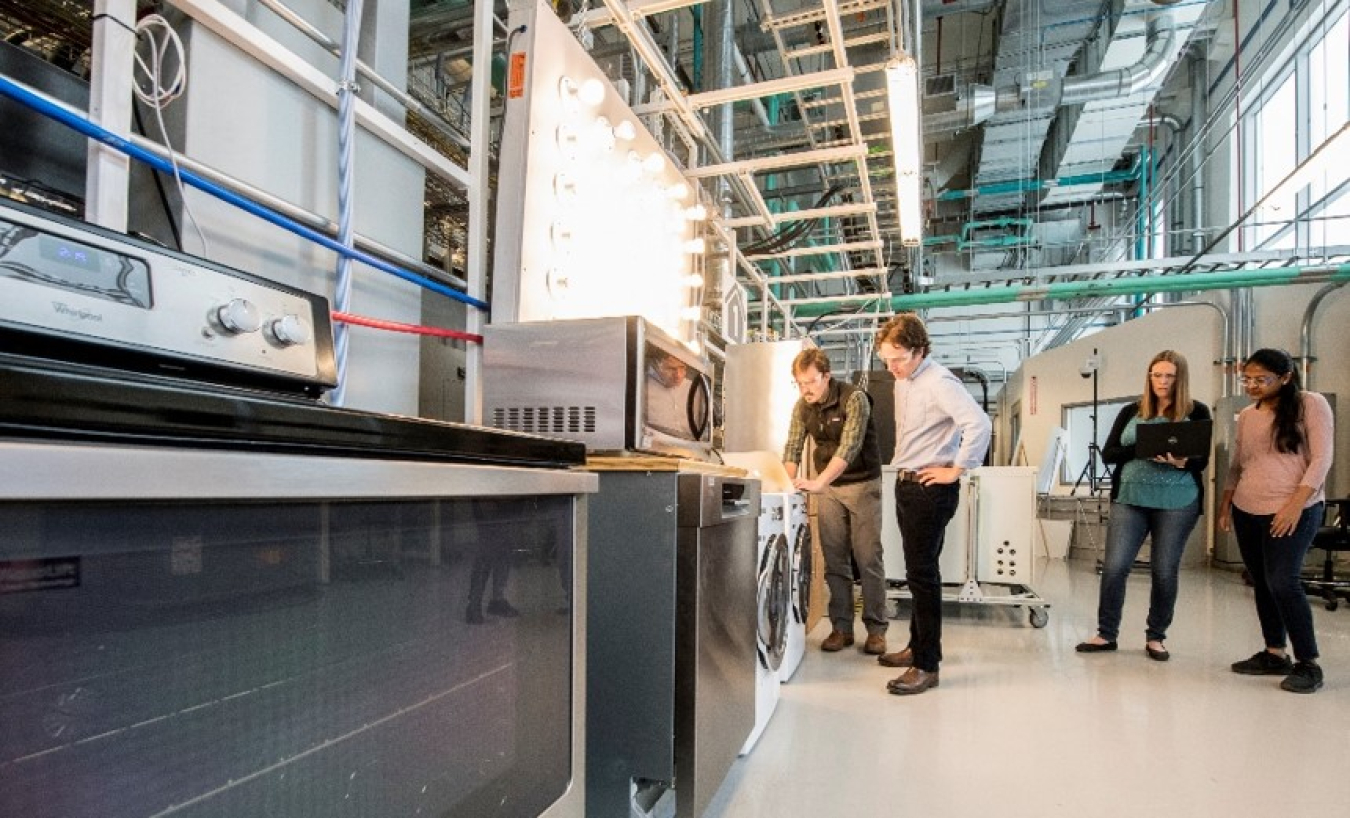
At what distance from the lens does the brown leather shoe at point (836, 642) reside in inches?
130

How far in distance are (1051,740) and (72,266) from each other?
2663 mm

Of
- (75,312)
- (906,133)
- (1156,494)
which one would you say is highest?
(906,133)

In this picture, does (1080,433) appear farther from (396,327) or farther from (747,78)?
(396,327)

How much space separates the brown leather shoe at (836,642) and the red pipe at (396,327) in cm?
230

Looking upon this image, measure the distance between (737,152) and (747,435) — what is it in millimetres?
2203

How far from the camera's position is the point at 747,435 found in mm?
4512

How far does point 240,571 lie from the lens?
1.86ft

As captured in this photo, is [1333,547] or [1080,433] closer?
[1333,547]

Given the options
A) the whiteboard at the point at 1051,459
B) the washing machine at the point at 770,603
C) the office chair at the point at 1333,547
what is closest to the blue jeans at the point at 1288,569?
the washing machine at the point at 770,603

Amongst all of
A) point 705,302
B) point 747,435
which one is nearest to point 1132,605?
point 747,435

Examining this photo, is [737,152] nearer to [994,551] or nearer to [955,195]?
[994,551]

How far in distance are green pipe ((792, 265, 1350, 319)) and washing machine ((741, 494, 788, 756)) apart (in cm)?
350

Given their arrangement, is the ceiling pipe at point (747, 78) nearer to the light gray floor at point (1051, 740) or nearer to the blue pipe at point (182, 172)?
the blue pipe at point (182, 172)

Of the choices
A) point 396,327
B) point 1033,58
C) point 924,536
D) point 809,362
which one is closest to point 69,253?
point 396,327
